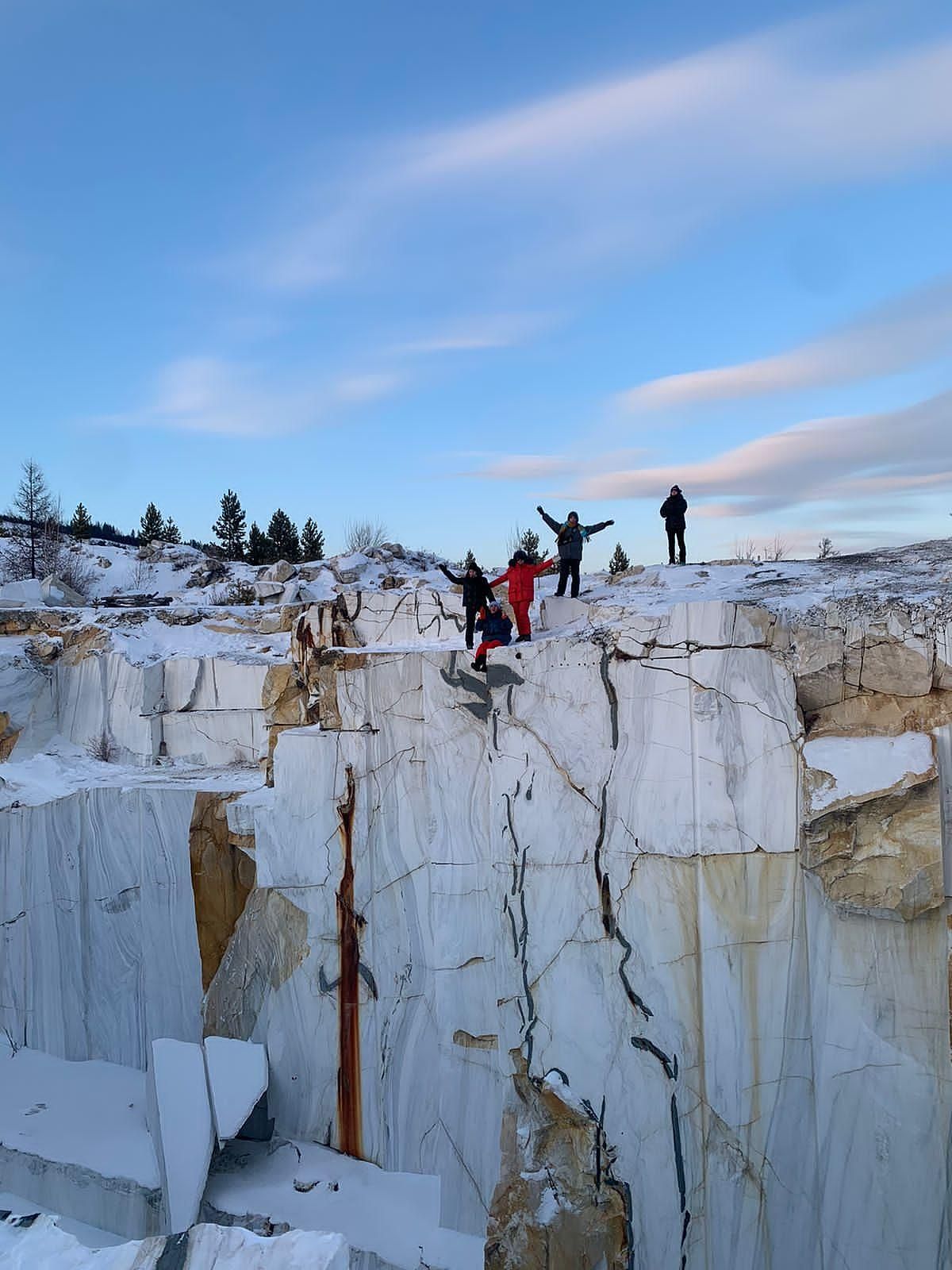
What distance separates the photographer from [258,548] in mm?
26234

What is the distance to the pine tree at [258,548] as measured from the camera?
25859 millimetres

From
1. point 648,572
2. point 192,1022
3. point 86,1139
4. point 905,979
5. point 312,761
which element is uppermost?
point 648,572

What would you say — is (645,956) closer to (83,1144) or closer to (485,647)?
(485,647)

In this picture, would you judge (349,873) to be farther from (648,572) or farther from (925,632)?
(925,632)

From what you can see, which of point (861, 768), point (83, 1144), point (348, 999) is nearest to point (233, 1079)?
point (348, 999)

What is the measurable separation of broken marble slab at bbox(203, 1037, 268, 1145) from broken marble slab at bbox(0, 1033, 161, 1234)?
2.50 ft

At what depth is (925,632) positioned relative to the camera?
5207 millimetres

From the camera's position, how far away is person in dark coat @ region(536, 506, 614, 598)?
746 cm

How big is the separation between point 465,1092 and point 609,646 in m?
3.28

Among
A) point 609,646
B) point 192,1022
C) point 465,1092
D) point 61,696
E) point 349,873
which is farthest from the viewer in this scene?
point 61,696

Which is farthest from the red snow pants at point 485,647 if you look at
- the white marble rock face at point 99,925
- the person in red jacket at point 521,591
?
the white marble rock face at point 99,925

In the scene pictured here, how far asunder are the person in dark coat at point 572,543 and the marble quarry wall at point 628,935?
0.41 metres

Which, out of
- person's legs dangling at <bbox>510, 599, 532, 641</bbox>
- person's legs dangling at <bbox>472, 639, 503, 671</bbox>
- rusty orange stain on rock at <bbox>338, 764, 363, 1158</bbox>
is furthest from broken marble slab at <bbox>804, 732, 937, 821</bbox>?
rusty orange stain on rock at <bbox>338, 764, 363, 1158</bbox>

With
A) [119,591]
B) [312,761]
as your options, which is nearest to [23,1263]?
[312,761]
